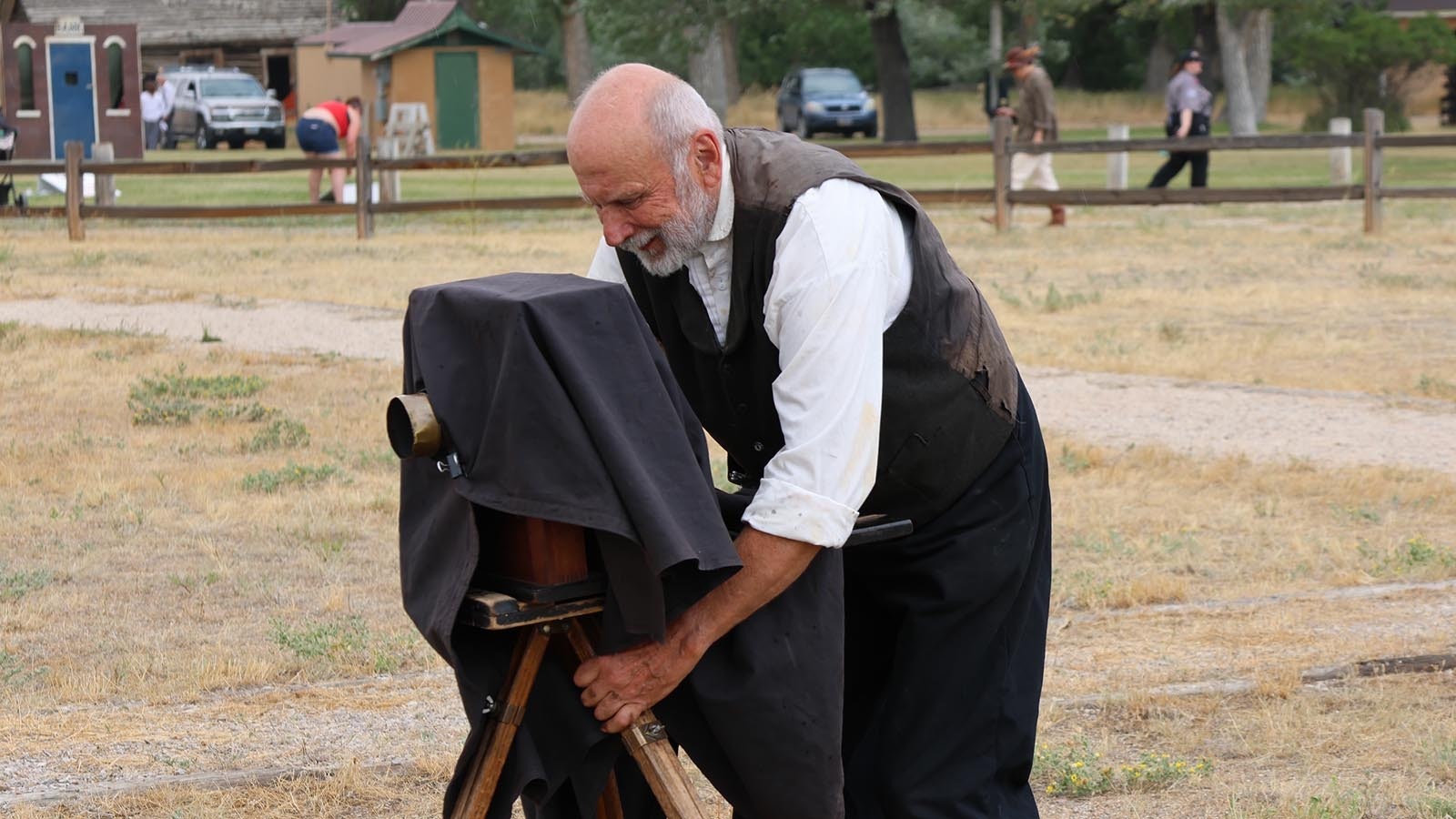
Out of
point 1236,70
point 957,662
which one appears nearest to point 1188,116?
point 957,662

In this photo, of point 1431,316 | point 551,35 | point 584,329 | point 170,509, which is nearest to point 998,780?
point 584,329

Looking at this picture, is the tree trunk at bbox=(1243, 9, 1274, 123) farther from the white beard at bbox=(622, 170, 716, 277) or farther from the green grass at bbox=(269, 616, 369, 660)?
the white beard at bbox=(622, 170, 716, 277)

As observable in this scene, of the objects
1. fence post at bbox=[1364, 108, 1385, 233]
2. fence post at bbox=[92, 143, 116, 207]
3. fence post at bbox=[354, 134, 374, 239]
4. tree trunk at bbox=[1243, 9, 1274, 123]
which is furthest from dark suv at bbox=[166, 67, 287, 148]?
fence post at bbox=[1364, 108, 1385, 233]

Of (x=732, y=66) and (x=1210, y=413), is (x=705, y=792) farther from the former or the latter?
(x=732, y=66)

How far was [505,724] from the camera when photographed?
2.61m

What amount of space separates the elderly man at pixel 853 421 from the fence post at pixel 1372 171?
1462cm

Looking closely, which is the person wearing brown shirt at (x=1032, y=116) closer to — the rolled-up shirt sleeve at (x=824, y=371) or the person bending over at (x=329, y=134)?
the person bending over at (x=329, y=134)

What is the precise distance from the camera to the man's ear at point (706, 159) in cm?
274

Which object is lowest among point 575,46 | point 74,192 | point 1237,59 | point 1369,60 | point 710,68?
point 74,192

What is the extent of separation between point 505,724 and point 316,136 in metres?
19.0

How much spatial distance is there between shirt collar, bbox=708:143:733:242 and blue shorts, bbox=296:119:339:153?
60.2 ft

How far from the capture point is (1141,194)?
1766 cm

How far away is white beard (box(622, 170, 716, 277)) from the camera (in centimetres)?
Result: 275

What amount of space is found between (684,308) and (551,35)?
62519 mm
